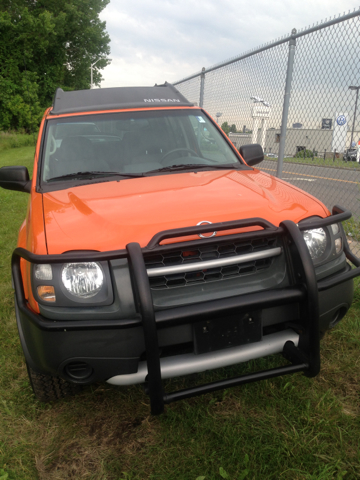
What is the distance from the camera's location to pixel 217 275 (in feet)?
6.88

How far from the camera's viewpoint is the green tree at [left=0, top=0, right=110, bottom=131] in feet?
101

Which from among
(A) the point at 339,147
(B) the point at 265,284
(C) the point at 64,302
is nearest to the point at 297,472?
(B) the point at 265,284

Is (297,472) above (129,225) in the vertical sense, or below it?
below

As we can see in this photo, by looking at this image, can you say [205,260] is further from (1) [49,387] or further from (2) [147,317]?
(1) [49,387]

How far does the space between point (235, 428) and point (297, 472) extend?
0.40 metres

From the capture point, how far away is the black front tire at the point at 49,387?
2.30m

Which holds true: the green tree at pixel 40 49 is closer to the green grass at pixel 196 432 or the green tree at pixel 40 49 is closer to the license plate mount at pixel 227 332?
the green grass at pixel 196 432

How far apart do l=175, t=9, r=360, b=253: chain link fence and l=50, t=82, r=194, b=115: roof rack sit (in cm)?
170

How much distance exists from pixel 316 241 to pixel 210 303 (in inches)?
30.4

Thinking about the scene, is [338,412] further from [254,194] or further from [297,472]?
[254,194]

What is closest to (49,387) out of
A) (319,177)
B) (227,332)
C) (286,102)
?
(227,332)

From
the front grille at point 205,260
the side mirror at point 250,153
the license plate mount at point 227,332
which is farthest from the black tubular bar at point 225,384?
the side mirror at point 250,153

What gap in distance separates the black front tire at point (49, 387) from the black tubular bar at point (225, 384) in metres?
0.74

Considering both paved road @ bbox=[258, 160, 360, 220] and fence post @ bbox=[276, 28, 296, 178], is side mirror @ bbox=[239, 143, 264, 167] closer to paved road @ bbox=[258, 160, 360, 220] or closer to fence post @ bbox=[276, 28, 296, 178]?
paved road @ bbox=[258, 160, 360, 220]
